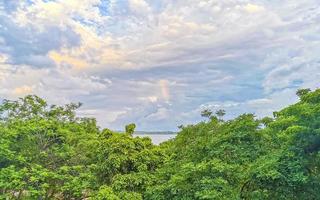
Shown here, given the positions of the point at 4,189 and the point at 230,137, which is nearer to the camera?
the point at 230,137

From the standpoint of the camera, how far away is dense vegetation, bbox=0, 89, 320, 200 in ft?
41.0

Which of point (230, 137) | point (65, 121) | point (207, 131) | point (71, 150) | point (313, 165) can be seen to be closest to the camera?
point (313, 165)

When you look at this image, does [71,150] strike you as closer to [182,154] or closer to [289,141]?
[182,154]

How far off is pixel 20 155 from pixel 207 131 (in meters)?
9.39

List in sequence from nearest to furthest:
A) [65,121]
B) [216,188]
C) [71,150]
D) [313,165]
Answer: [313,165]
[216,188]
[71,150]
[65,121]

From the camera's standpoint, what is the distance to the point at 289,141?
12586 mm

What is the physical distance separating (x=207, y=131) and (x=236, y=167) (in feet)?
12.2

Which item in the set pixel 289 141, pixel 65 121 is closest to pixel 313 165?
pixel 289 141

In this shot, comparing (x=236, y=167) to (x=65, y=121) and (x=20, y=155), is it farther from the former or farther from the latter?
(x=65, y=121)

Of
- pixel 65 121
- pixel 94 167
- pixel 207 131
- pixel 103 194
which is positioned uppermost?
pixel 65 121

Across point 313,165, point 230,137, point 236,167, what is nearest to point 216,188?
point 236,167

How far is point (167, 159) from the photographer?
1812 cm

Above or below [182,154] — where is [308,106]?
above

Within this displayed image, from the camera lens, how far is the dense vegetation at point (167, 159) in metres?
12.5
